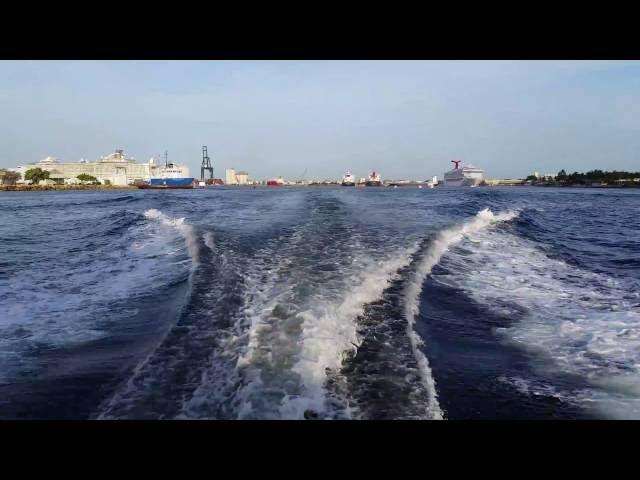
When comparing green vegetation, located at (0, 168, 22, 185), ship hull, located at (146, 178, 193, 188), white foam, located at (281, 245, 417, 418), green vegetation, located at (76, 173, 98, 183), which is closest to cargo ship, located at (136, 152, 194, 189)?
ship hull, located at (146, 178, 193, 188)

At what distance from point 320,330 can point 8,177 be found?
89.1 meters

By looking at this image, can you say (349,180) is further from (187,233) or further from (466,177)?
(187,233)

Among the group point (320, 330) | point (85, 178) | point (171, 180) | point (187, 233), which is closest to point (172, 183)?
point (171, 180)

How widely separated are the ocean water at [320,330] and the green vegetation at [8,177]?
79.3m

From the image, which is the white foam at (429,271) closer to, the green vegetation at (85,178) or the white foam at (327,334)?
the white foam at (327,334)

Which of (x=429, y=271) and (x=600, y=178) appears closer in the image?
(x=429, y=271)

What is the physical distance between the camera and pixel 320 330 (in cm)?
390

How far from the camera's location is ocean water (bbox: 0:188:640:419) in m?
2.99

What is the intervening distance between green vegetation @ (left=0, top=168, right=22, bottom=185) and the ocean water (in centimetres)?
7932

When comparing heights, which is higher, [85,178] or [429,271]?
[85,178]

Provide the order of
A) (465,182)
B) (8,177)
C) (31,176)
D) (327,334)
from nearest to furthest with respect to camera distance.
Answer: (327,334) < (31,176) < (8,177) < (465,182)
